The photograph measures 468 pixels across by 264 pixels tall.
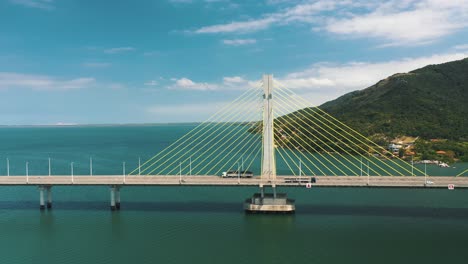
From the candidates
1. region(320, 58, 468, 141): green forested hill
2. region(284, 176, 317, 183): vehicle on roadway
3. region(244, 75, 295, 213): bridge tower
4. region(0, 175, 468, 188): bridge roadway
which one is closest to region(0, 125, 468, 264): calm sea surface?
region(244, 75, 295, 213): bridge tower

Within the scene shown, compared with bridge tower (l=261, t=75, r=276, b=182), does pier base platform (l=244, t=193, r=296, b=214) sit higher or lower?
lower

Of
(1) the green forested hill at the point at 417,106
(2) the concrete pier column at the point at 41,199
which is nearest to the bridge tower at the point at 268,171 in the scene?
(2) the concrete pier column at the point at 41,199

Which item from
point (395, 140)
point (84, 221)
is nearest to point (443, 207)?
point (84, 221)

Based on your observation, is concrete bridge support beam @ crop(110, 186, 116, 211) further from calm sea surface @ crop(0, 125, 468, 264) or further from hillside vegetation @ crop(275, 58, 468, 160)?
hillside vegetation @ crop(275, 58, 468, 160)

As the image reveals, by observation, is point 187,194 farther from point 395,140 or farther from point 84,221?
point 395,140

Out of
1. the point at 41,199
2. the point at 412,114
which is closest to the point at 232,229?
the point at 41,199

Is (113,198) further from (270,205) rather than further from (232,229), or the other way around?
(270,205)
